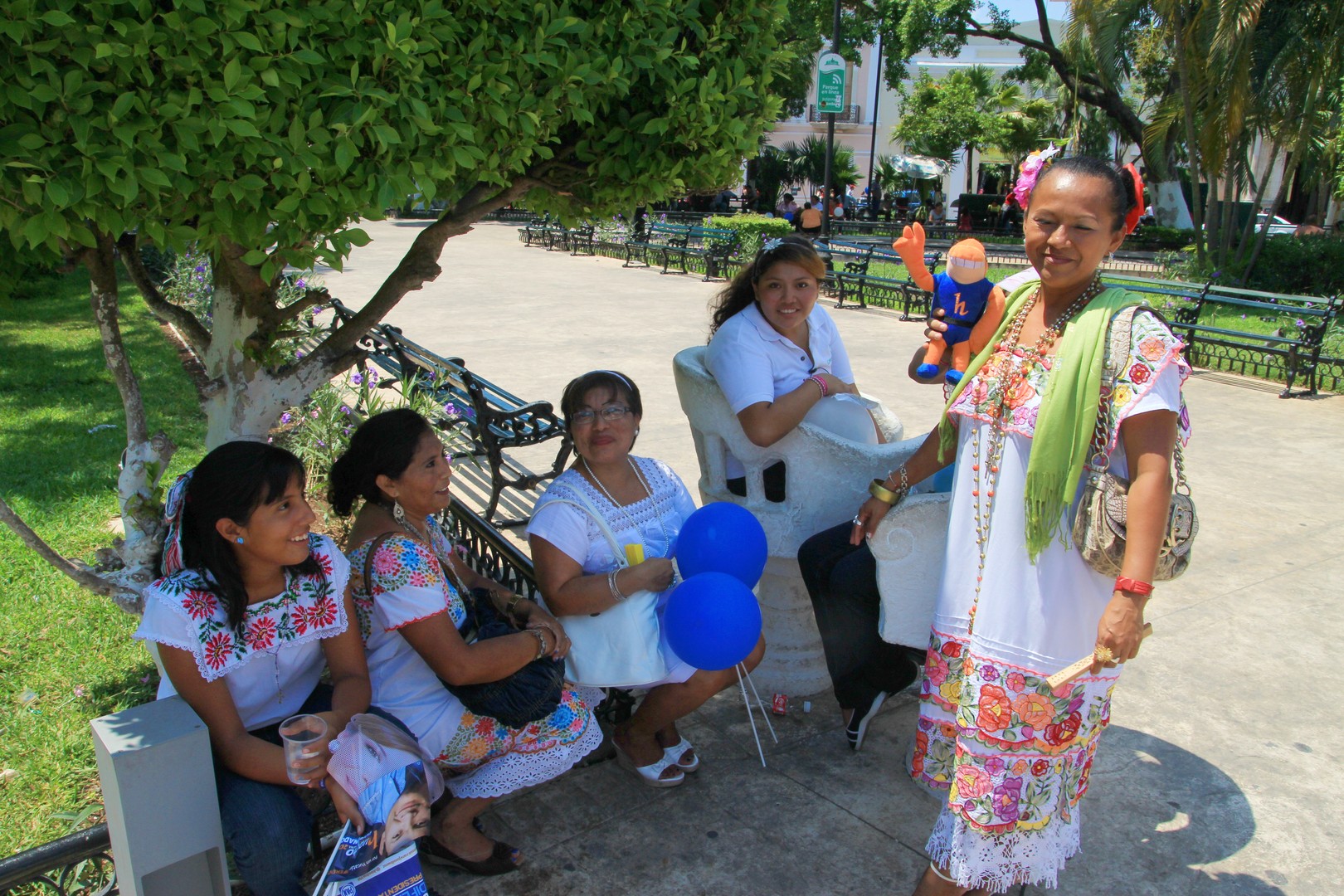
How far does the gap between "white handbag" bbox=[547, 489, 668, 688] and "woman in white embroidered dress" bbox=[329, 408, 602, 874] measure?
0.40 ft

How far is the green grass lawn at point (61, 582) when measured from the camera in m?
3.00

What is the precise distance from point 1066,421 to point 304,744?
1758mm

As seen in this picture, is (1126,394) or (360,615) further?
(360,615)

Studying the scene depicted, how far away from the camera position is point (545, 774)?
2.59 metres

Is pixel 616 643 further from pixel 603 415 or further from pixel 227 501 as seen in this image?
pixel 227 501

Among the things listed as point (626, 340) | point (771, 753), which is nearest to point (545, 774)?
point (771, 753)

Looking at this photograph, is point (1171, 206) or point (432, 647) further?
point (1171, 206)

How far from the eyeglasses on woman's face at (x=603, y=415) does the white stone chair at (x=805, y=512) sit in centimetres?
62

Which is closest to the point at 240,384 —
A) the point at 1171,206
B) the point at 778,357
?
the point at 778,357

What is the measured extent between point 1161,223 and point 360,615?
2994 cm

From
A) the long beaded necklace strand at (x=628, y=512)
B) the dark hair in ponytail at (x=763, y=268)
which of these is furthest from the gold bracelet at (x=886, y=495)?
the dark hair in ponytail at (x=763, y=268)

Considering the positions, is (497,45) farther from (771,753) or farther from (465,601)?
(771,753)

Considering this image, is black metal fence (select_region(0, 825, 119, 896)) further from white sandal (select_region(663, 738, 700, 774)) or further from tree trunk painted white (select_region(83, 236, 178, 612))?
white sandal (select_region(663, 738, 700, 774))

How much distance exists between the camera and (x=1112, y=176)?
6.78 feet
